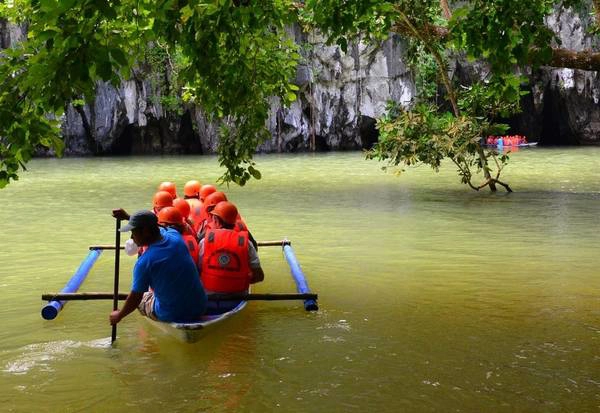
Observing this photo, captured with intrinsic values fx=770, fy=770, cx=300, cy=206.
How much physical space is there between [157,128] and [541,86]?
1787cm

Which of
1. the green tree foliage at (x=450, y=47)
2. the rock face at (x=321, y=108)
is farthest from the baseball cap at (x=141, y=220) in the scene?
the rock face at (x=321, y=108)

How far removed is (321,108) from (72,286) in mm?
28893

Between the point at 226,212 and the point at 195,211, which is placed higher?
the point at 226,212

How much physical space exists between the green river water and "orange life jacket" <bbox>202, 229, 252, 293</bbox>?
353 millimetres

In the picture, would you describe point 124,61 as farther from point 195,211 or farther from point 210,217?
point 195,211

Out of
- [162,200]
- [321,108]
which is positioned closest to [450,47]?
[162,200]

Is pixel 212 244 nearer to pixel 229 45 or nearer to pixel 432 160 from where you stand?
pixel 229 45

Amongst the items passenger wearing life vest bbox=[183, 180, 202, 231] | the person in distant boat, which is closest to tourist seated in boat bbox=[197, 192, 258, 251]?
passenger wearing life vest bbox=[183, 180, 202, 231]

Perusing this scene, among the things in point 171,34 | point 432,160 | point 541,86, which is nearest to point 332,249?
point 171,34

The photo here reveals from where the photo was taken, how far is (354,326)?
6242 millimetres

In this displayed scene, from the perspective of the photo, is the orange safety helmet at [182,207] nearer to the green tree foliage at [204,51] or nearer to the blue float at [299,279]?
the green tree foliage at [204,51]

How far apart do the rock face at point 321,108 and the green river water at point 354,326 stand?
20.3m

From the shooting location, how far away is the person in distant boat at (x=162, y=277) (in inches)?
206

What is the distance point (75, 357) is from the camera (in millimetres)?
5508
